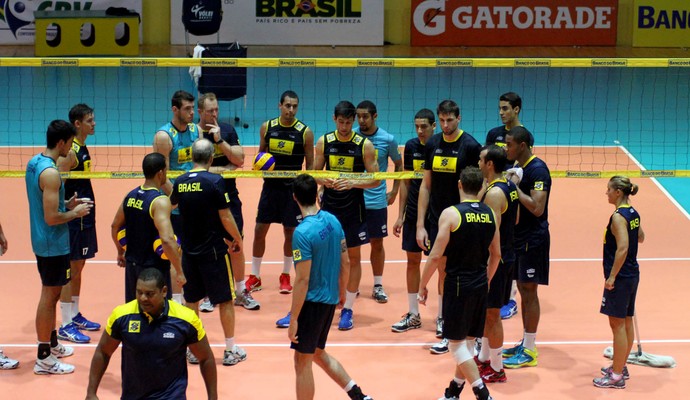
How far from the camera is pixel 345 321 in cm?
1066

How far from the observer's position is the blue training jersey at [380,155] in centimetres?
1149

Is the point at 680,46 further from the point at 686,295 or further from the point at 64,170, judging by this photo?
the point at 64,170

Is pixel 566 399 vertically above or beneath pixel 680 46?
beneath

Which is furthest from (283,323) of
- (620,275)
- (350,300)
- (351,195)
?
(620,275)

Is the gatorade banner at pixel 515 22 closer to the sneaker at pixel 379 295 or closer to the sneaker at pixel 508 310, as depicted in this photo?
the sneaker at pixel 379 295

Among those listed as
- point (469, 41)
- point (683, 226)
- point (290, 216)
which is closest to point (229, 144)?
point (290, 216)

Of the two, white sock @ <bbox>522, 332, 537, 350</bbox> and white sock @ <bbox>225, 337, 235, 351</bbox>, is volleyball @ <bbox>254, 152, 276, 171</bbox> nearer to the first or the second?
white sock @ <bbox>225, 337, 235, 351</bbox>

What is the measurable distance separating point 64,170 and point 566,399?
5494mm

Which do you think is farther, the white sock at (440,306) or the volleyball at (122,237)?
the white sock at (440,306)

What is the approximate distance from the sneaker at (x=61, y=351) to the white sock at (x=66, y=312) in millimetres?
476

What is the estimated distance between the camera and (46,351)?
9.34m

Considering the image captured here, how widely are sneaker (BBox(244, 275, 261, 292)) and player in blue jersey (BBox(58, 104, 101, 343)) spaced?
74.7 inches

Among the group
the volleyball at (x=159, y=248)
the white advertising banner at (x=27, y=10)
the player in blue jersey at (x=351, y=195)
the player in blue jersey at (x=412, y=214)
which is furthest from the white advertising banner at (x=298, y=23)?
the volleyball at (x=159, y=248)

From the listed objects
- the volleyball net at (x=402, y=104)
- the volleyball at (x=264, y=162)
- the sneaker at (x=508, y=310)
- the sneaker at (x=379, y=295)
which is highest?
the volleyball net at (x=402, y=104)
